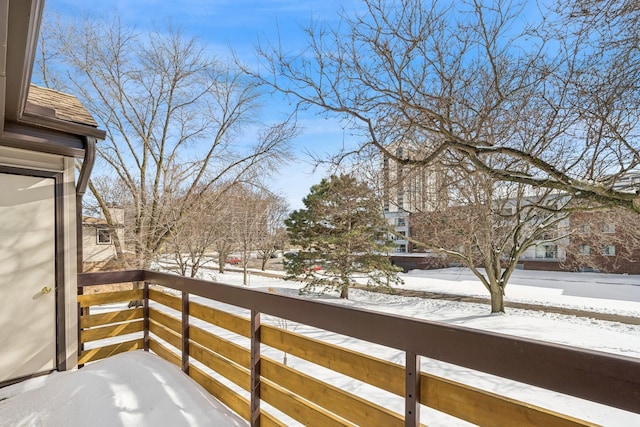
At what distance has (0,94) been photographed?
2.10 meters

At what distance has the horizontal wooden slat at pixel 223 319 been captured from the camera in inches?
89.4

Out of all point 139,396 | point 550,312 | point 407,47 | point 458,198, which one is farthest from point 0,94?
point 550,312

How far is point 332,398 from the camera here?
165 centimetres

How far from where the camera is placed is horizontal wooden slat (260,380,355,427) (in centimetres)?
164

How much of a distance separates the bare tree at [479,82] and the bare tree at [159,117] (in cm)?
494

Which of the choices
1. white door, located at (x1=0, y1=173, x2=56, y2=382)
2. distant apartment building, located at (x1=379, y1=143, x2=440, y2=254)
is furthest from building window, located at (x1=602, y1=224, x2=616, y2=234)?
white door, located at (x1=0, y1=173, x2=56, y2=382)

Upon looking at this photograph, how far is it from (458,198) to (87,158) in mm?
8416

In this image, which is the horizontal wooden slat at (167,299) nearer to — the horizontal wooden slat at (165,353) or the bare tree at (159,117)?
the horizontal wooden slat at (165,353)

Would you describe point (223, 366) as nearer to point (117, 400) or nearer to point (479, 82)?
point (117, 400)

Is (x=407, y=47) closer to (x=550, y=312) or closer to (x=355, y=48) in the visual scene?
(x=355, y=48)

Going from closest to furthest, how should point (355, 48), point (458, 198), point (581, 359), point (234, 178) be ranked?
point (581, 359), point (355, 48), point (458, 198), point (234, 178)

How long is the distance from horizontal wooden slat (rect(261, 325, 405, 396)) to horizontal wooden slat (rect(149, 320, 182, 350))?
135 centimetres

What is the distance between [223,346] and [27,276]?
2.09 metres

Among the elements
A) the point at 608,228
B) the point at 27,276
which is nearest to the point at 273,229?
the point at 608,228
